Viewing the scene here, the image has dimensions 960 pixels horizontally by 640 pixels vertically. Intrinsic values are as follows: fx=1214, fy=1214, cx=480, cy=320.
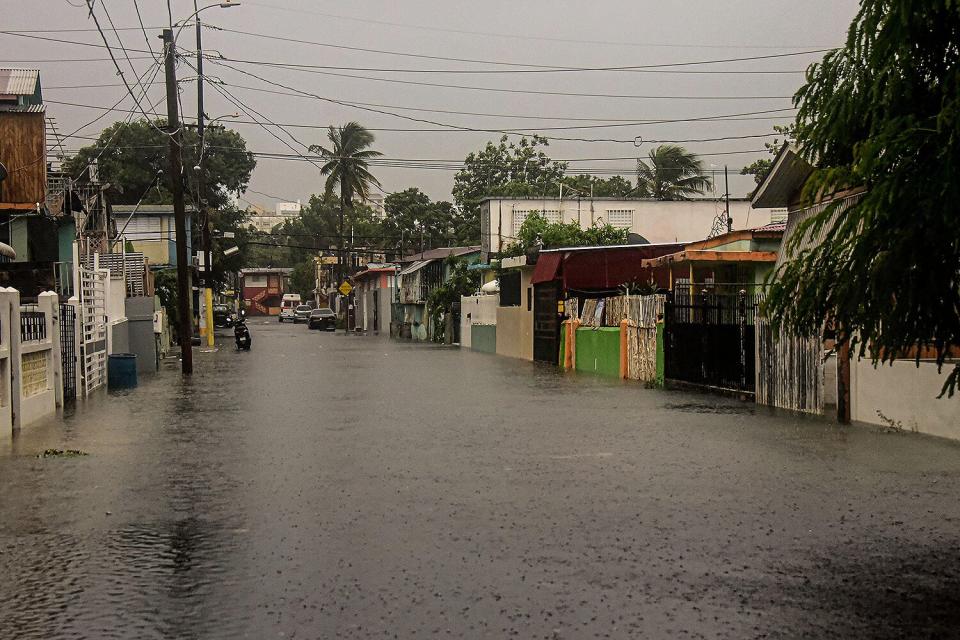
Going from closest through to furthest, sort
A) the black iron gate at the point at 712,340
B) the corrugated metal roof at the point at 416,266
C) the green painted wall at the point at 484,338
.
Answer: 1. the black iron gate at the point at 712,340
2. the green painted wall at the point at 484,338
3. the corrugated metal roof at the point at 416,266

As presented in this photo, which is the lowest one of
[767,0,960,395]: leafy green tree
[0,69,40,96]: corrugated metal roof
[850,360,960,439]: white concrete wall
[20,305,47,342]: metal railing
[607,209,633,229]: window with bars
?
[850,360,960,439]: white concrete wall

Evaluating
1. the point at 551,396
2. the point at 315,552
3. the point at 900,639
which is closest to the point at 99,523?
the point at 315,552

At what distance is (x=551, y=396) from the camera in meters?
23.1

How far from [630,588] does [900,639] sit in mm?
1655

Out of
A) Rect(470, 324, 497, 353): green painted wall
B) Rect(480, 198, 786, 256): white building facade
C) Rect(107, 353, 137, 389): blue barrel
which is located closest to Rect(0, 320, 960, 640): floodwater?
Rect(107, 353, 137, 389): blue barrel

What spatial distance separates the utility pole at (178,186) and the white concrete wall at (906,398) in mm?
19173

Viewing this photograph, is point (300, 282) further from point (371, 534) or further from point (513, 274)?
point (371, 534)

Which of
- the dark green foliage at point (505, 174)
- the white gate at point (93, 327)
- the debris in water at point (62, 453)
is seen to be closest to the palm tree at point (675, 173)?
the dark green foliage at point (505, 174)

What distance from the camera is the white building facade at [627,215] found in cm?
5897

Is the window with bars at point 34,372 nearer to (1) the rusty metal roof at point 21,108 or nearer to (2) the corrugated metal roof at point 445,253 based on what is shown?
(1) the rusty metal roof at point 21,108

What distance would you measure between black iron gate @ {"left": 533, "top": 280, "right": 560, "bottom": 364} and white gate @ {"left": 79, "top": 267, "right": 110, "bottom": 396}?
14583 mm

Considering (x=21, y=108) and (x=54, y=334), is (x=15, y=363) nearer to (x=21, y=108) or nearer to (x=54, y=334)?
(x=54, y=334)

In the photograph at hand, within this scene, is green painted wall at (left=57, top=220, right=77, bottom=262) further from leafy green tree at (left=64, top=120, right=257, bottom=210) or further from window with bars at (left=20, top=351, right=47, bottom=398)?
leafy green tree at (left=64, top=120, right=257, bottom=210)

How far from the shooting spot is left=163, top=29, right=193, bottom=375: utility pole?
32.3 meters
